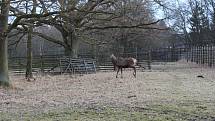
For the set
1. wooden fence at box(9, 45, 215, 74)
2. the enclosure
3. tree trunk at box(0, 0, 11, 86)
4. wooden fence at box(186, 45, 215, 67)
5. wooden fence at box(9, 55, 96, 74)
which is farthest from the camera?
wooden fence at box(186, 45, 215, 67)

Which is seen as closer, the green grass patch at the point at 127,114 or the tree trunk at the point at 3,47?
the green grass patch at the point at 127,114

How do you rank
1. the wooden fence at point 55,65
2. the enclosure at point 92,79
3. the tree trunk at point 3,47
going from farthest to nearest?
the wooden fence at point 55,65 < the tree trunk at point 3,47 < the enclosure at point 92,79

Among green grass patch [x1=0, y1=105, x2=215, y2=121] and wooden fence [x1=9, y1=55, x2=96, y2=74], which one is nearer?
green grass patch [x1=0, y1=105, x2=215, y2=121]

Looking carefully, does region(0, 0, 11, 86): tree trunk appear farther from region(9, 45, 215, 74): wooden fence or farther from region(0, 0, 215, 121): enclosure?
region(9, 45, 215, 74): wooden fence

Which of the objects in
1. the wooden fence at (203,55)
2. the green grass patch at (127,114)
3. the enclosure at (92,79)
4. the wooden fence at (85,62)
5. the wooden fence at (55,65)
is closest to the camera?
the green grass patch at (127,114)

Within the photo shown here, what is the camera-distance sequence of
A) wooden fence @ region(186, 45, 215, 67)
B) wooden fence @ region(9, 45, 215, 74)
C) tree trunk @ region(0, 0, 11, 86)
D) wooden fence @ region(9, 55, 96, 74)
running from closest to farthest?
tree trunk @ region(0, 0, 11, 86), wooden fence @ region(9, 55, 96, 74), wooden fence @ region(9, 45, 215, 74), wooden fence @ region(186, 45, 215, 67)

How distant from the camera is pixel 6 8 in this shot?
1784cm

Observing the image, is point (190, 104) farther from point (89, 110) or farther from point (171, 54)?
point (171, 54)

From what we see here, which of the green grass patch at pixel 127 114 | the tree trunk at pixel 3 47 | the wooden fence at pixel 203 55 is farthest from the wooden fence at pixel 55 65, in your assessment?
the green grass patch at pixel 127 114

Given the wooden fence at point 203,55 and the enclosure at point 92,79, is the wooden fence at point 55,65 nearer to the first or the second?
the enclosure at point 92,79

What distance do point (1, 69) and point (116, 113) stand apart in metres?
10.4

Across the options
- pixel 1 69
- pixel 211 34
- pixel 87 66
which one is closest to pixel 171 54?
pixel 211 34

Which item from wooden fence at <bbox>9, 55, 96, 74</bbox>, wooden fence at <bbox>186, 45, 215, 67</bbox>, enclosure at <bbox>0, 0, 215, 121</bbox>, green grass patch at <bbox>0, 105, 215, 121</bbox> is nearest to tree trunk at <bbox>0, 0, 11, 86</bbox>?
enclosure at <bbox>0, 0, 215, 121</bbox>

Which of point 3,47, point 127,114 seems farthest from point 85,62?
point 127,114
